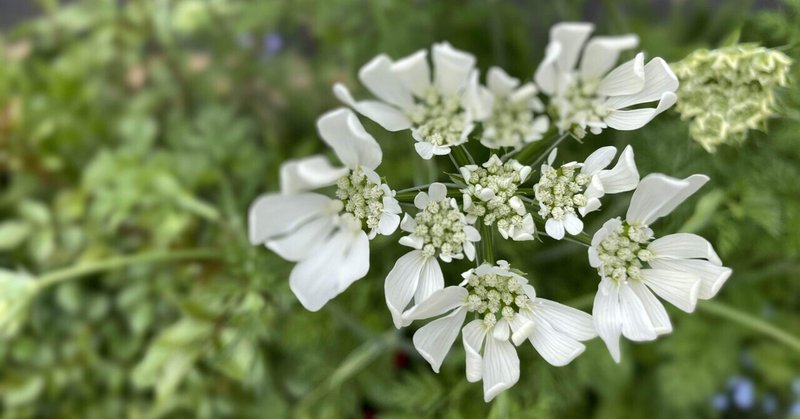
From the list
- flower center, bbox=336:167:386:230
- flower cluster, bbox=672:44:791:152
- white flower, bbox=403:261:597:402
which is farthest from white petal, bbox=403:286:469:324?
flower cluster, bbox=672:44:791:152

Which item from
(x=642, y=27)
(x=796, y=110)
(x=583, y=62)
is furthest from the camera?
(x=642, y=27)

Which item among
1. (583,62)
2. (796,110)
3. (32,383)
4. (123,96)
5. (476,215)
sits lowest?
(32,383)

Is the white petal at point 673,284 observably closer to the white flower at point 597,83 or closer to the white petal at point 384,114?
the white flower at point 597,83

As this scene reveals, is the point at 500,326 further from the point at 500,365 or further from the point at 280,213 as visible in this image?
the point at 280,213

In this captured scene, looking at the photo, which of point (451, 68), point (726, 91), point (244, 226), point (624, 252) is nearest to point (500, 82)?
point (451, 68)

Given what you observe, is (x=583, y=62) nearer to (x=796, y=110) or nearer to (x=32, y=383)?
(x=796, y=110)

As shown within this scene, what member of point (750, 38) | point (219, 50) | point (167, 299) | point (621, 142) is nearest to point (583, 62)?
point (621, 142)
